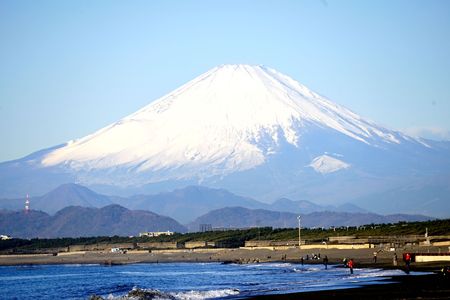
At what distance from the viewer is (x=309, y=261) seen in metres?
93.4

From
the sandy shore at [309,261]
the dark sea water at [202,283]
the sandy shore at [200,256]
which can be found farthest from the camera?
the sandy shore at [200,256]

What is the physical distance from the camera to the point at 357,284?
54875mm

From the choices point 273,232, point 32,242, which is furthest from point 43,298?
point 32,242

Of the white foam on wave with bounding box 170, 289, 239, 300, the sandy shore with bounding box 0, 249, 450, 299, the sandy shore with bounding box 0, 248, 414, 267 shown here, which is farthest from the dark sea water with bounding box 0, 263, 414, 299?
the sandy shore with bounding box 0, 248, 414, 267

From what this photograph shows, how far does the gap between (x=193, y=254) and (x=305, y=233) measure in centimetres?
1693

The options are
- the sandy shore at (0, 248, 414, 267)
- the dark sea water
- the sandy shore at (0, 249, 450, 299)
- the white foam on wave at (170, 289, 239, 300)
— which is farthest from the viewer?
the sandy shore at (0, 248, 414, 267)

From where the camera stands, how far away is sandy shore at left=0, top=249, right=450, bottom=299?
46.5m

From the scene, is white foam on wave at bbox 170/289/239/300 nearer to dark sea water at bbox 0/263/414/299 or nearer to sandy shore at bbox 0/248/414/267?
dark sea water at bbox 0/263/414/299

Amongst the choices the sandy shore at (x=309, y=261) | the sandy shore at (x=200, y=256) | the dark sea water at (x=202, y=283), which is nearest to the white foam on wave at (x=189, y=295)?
the dark sea water at (x=202, y=283)

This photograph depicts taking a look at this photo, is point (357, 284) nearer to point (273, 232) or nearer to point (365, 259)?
point (365, 259)

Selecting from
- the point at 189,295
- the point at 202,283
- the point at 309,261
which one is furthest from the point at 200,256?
the point at 189,295

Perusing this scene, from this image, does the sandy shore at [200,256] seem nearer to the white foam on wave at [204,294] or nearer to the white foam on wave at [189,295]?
the white foam on wave at [204,294]

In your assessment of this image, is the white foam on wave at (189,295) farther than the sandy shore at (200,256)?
No

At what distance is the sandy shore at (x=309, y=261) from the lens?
4646 cm
